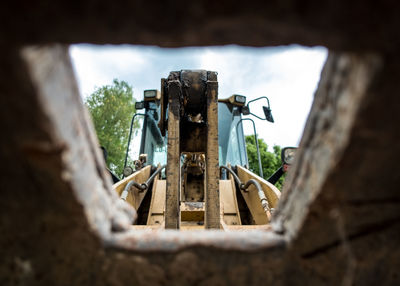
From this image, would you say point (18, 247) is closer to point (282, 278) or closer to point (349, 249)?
point (282, 278)

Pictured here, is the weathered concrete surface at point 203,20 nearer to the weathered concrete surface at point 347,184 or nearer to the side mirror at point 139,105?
the weathered concrete surface at point 347,184

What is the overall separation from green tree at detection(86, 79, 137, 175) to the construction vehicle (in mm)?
10953

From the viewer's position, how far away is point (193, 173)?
3.69 meters

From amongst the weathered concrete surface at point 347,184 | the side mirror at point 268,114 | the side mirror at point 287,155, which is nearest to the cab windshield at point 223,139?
the side mirror at point 268,114

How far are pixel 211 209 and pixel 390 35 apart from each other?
164 centimetres

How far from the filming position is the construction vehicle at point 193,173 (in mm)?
1950

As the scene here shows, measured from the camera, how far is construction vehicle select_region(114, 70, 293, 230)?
1.95 metres

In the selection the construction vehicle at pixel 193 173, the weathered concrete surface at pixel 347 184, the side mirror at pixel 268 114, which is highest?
the side mirror at pixel 268 114

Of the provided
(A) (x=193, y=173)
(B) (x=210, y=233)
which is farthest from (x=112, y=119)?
(B) (x=210, y=233)

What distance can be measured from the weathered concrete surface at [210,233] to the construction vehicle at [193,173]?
0.65 meters

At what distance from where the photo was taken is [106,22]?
558 millimetres

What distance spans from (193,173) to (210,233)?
2.72m

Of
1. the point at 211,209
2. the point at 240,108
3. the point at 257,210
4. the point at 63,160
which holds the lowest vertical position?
the point at 63,160

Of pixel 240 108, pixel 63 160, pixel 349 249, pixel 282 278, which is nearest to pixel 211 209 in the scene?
pixel 282 278
